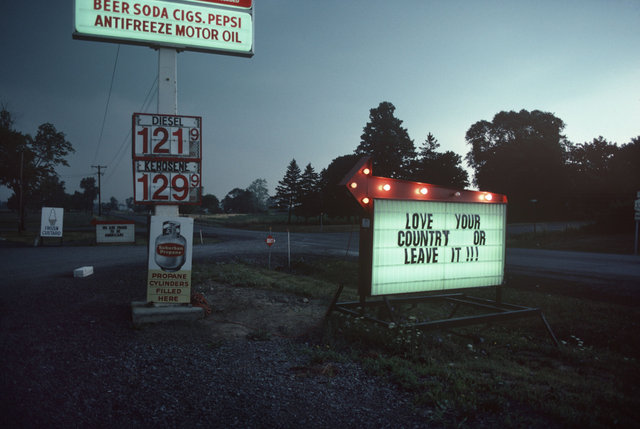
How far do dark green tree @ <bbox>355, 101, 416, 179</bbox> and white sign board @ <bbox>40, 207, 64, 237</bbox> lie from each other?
45424mm

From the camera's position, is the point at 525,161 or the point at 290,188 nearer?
the point at 525,161

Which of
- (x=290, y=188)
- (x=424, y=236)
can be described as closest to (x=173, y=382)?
(x=424, y=236)

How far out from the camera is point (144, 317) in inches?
241

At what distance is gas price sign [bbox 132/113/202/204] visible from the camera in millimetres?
6520

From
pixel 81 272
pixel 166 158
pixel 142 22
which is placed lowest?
pixel 81 272

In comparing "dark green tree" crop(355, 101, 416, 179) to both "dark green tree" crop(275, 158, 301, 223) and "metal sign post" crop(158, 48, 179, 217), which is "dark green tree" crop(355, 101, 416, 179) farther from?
"metal sign post" crop(158, 48, 179, 217)

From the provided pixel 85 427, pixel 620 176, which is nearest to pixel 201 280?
pixel 85 427

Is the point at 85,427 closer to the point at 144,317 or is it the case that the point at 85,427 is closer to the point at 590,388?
the point at 144,317

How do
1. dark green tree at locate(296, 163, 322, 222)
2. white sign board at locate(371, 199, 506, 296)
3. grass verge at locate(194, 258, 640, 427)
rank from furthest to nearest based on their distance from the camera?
dark green tree at locate(296, 163, 322, 222), white sign board at locate(371, 199, 506, 296), grass verge at locate(194, 258, 640, 427)

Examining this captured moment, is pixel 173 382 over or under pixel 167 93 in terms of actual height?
under

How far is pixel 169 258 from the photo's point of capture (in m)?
6.55

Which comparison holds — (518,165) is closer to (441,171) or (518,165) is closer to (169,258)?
(441,171)

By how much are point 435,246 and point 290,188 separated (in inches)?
3031

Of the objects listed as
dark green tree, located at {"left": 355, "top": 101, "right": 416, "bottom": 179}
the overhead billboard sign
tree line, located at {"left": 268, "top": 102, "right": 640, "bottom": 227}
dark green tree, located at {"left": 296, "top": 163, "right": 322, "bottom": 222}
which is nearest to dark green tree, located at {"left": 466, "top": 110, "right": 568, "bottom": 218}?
tree line, located at {"left": 268, "top": 102, "right": 640, "bottom": 227}
